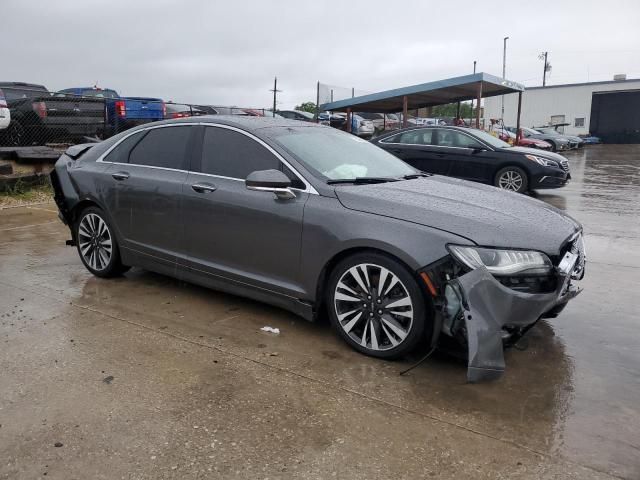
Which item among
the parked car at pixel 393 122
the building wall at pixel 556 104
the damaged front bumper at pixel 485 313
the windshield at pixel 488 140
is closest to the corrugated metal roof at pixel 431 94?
the windshield at pixel 488 140

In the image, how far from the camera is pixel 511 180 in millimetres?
10664

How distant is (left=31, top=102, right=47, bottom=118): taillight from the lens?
37.8ft

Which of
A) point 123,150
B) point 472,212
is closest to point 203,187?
point 123,150

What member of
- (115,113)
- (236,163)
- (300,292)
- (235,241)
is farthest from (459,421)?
(115,113)

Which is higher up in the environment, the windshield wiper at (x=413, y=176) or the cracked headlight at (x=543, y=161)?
the cracked headlight at (x=543, y=161)

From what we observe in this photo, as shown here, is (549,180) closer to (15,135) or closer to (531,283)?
(531,283)

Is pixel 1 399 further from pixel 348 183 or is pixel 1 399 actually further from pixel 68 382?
pixel 348 183

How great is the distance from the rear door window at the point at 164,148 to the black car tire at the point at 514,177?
294 inches

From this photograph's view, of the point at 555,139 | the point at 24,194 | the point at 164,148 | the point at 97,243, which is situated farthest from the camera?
the point at 555,139

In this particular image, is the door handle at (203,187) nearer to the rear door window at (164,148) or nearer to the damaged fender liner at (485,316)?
the rear door window at (164,148)

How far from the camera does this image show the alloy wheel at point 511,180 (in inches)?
419

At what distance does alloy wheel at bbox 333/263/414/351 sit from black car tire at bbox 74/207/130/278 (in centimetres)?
244

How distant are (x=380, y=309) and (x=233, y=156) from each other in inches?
68.1

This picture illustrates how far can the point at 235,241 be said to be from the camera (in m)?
4.20
